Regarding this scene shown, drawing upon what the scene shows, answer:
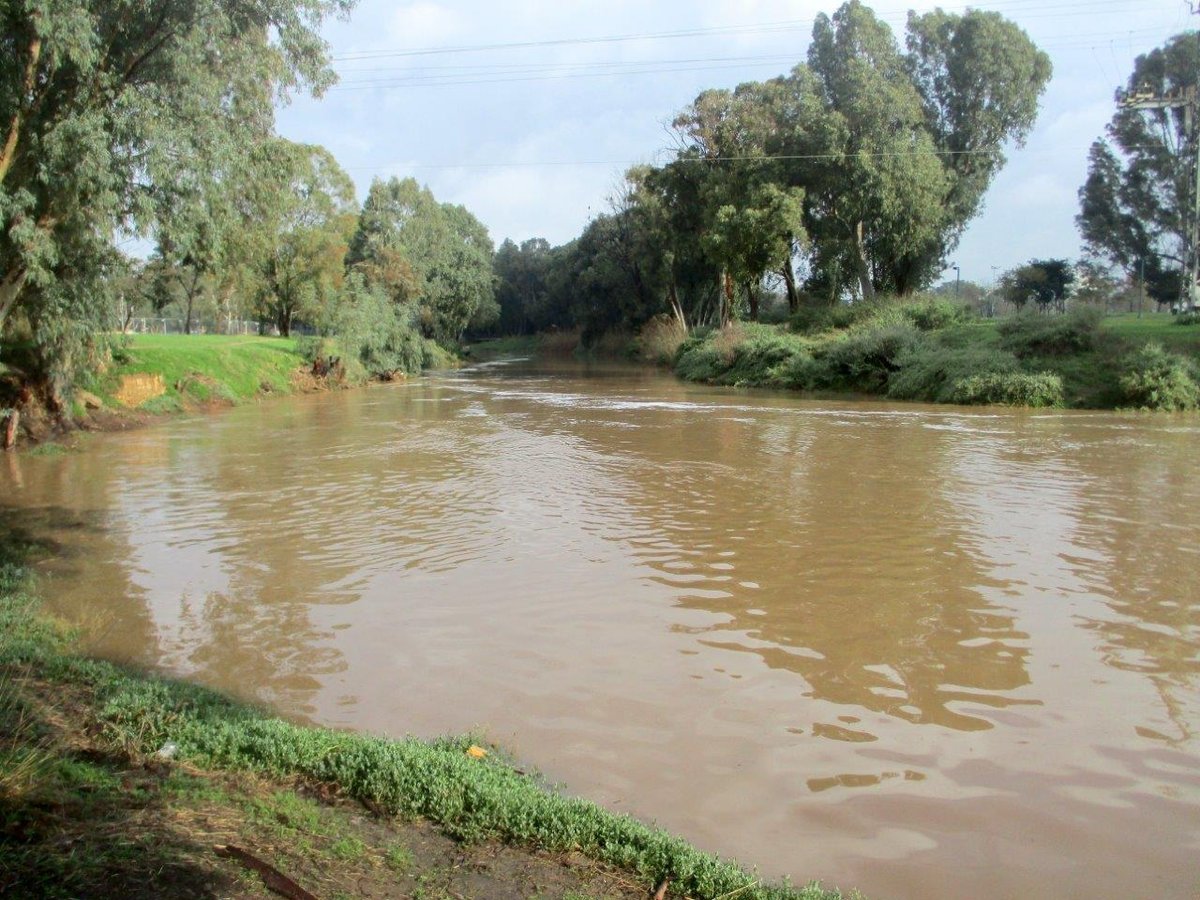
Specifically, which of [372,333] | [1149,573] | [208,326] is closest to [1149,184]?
[372,333]

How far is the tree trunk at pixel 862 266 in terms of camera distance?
4778 cm

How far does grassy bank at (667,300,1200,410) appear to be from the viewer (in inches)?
1136

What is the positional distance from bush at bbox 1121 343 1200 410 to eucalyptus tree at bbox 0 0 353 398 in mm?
25117

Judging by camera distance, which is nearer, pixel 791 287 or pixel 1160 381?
pixel 1160 381

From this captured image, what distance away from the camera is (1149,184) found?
203 ft

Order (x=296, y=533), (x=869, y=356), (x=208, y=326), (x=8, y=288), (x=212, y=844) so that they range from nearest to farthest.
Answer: (x=212, y=844), (x=296, y=533), (x=8, y=288), (x=869, y=356), (x=208, y=326)

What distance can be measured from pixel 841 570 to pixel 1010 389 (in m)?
23.7

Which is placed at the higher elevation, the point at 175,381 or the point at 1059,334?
the point at 1059,334

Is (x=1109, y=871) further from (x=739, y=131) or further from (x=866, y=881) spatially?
(x=739, y=131)

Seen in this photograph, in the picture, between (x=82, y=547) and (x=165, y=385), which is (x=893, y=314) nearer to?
(x=165, y=385)

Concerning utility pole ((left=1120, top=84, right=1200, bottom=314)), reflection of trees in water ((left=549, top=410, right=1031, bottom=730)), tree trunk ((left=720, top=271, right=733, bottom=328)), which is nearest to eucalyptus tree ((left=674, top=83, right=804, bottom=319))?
tree trunk ((left=720, top=271, right=733, bottom=328))

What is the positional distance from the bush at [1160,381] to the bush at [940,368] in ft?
12.4

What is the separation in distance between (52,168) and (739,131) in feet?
143

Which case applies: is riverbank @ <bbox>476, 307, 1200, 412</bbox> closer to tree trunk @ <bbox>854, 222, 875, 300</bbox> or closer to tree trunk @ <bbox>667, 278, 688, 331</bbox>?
tree trunk @ <bbox>854, 222, 875, 300</bbox>
